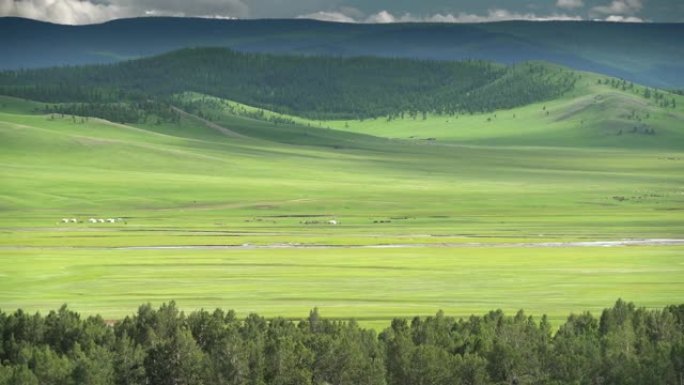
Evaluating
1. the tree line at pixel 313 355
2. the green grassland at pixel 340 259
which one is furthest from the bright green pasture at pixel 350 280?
the tree line at pixel 313 355

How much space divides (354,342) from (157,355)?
8006 millimetres

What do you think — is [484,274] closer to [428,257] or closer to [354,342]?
[428,257]

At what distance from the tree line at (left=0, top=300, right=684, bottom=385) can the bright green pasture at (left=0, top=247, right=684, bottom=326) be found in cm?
1242

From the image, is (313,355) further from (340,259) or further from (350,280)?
(340,259)

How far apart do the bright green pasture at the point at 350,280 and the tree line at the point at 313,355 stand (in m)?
12.4

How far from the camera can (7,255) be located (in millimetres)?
111312

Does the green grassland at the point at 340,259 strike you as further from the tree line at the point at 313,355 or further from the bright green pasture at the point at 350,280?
the tree line at the point at 313,355

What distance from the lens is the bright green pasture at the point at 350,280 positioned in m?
82.4

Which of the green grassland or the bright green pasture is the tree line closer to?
the bright green pasture

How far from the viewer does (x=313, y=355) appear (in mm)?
58844

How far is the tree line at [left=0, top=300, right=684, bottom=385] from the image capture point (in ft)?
189

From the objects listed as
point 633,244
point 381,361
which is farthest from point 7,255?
point 381,361

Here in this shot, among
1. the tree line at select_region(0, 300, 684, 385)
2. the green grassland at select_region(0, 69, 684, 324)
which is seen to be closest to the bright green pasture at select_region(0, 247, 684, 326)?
the green grassland at select_region(0, 69, 684, 324)

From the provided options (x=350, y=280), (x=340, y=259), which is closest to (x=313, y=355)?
(x=350, y=280)
